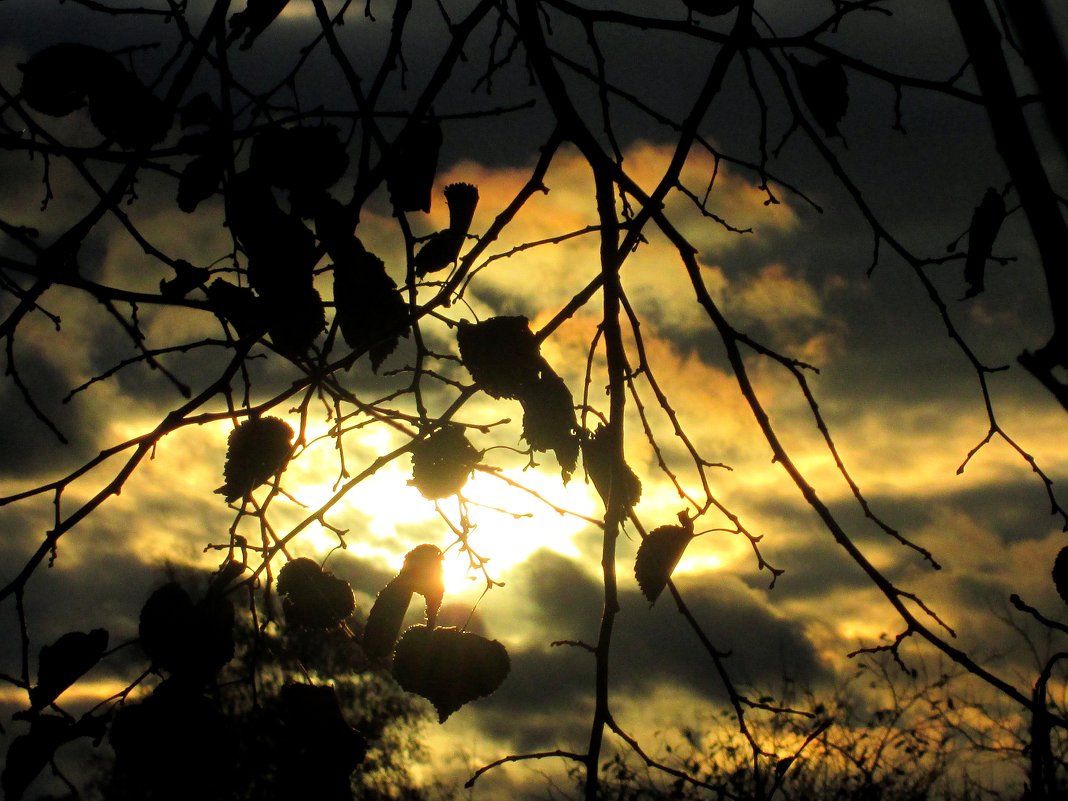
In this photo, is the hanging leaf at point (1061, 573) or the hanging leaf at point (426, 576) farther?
the hanging leaf at point (426, 576)

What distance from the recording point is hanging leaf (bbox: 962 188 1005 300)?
5.18ft

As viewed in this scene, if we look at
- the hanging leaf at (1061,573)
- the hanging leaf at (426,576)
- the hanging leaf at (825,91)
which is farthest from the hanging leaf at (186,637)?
the hanging leaf at (825,91)

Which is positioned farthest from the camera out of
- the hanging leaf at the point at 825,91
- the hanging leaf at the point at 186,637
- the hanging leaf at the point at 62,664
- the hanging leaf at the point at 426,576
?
the hanging leaf at the point at 825,91

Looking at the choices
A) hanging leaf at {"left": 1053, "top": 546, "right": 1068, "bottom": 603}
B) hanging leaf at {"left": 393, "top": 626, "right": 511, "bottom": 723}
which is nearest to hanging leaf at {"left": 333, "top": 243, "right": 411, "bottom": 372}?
hanging leaf at {"left": 393, "top": 626, "right": 511, "bottom": 723}

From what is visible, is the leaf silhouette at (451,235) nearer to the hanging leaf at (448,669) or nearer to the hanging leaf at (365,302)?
the hanging leaf at (365,302)

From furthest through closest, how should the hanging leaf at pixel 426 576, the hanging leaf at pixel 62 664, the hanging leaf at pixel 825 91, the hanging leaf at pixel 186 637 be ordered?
the hanging leaf at pixel 825 91 < the hanging leaf at pixel 426 576 < the hanging leaf at pixel 62 664 < the hanging leaf at pixel 186 637

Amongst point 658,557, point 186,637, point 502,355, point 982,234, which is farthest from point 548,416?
point 982,234

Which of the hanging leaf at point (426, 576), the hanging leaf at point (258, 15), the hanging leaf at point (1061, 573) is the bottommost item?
the hanging leaf at point (426, 576)

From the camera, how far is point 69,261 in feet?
5.47

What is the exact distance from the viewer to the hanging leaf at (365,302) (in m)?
1.47

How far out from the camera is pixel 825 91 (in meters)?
1.71

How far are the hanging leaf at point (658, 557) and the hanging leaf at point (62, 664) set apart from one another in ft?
2.55

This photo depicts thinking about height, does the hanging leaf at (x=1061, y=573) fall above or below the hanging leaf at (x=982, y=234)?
below

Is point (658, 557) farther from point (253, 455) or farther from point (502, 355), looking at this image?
point (253, 455)
